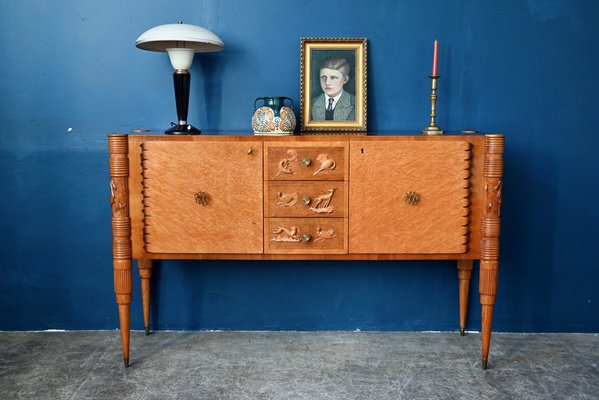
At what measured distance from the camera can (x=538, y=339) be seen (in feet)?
8.92

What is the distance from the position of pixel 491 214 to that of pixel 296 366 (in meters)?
0.93

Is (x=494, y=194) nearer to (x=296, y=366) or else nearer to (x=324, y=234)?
(x=324, y=234)

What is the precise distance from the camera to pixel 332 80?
263cm

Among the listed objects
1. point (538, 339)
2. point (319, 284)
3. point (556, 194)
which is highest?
point (556, 194)

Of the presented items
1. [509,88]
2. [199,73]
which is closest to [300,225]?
[199,73]

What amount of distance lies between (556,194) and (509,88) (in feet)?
1.68

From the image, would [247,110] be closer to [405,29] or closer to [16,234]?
[405,29]

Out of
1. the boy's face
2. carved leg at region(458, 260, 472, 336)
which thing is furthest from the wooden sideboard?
the boy's face

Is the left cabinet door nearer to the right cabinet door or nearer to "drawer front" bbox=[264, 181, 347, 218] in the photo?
"drawer front" bbox=[264, 181, 347, 218]

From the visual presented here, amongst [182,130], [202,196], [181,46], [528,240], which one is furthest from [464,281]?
[181,46]

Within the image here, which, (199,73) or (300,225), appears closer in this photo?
(300,225)

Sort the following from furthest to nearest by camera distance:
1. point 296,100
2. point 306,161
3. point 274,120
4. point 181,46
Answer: point 296,100
point 181,46
point 274,120
point 306,161

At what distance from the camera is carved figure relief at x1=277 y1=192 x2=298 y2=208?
7.47 ft

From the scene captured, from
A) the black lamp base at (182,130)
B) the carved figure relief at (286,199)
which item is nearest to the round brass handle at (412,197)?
the carved figure relief at (286,199)
